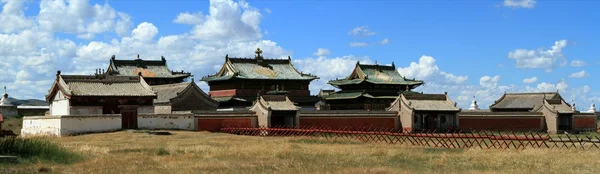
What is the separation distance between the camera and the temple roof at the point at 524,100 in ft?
241

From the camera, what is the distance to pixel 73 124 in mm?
51062

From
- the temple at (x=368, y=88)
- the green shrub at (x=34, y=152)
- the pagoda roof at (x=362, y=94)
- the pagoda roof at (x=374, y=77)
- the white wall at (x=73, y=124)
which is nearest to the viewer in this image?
the green shrub at (x=34, y=152)

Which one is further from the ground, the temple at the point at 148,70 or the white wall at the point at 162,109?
the temple at the point at 148,70

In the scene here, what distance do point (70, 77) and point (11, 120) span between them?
13.5 m

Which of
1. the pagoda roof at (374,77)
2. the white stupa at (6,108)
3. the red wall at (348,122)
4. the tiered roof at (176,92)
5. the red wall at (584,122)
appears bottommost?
the red wall at (584,122)

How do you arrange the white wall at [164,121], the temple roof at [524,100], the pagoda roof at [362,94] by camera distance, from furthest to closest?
the temple roof at [524,100] < the pagoda roof at [362,94] < the white wall at [164,121]

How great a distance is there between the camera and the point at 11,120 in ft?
226

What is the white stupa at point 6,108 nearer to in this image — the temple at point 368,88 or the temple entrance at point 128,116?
the temple entrance at point 128,116

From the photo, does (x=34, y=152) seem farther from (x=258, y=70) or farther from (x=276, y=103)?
(x=258, y=70)

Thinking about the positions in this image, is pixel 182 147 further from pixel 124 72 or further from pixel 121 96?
pixel 124 72

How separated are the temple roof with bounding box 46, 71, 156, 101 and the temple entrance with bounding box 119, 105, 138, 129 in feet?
4.49

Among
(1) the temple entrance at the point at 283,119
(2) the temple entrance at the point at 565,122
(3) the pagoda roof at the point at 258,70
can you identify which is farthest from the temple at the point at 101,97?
(2) the temple entrance at the point at 565,122

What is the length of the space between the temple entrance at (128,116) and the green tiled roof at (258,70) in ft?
44.8

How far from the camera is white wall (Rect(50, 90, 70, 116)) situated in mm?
56844
